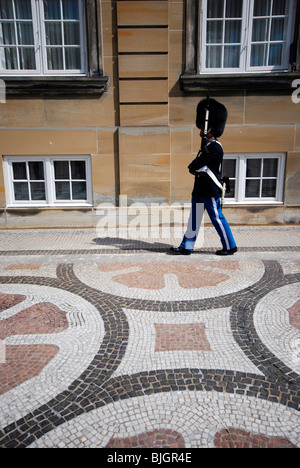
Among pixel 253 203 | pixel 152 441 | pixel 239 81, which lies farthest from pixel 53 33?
pixel 152 441

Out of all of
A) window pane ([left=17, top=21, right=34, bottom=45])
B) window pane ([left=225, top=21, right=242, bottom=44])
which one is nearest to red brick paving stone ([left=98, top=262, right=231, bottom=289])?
window pane ([left=225, top=21, right=242, bottom=44])

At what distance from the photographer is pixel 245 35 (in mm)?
7902

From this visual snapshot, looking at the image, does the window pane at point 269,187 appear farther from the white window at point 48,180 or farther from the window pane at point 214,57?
the white window at point 48,180

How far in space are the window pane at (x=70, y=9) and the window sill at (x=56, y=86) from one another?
138 cm

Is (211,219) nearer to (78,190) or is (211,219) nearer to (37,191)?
(78,190)

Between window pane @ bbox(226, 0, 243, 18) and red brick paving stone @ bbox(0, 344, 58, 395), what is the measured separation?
308 inches

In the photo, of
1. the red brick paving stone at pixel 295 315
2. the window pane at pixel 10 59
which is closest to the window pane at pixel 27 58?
the window pane at pixel 10 59

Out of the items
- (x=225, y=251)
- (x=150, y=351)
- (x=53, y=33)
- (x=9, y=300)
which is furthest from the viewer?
(x=53, y=33)

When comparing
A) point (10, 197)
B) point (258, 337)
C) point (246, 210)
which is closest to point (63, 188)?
point (10, 197)

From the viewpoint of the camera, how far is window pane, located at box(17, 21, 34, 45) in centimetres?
788

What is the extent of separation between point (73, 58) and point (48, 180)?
278cm

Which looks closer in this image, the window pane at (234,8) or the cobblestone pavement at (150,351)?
the cobblestone pavement at (150,351)

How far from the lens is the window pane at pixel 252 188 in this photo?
8.55 meters

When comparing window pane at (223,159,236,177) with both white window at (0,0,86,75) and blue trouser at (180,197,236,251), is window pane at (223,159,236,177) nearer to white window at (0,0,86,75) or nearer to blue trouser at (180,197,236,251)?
blue trouser at (180,197,236,251)
